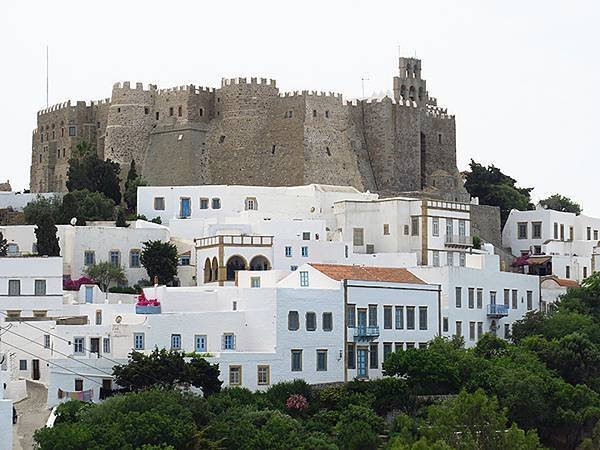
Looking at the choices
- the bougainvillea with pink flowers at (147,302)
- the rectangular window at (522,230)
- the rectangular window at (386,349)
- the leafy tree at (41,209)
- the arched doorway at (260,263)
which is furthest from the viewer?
the rectangular window at (522,230)

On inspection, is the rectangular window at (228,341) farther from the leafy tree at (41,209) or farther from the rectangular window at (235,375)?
the leafy tree at (41,209)

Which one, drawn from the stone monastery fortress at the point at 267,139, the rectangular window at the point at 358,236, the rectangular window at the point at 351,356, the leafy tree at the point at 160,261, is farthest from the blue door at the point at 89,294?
the stone monastery fortress at the point at 267,139

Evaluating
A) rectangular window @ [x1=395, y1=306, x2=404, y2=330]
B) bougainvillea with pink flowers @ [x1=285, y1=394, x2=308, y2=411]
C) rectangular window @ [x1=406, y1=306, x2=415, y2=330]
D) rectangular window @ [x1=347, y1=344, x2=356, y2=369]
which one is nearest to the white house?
rectangular window @ [x1=406, y1=306, x2=415, y2=330]

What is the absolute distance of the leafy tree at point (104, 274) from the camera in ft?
206

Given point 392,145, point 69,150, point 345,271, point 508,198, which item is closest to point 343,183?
point 392,145

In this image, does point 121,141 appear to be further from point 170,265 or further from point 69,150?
point 170,265

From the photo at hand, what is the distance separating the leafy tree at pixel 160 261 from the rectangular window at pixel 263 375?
1130 centimetres

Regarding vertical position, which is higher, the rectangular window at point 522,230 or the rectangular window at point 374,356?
the rectangular window at point 522,230

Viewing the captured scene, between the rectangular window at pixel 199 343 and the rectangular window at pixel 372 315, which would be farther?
the rectangular window at pixel 372 315

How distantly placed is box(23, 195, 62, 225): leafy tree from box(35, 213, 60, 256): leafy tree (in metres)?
3.79

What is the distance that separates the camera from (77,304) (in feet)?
190

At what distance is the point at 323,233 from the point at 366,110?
15209 millimetres

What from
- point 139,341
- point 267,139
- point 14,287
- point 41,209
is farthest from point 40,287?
point 267,139

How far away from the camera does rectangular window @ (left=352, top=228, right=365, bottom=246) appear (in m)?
65.9
